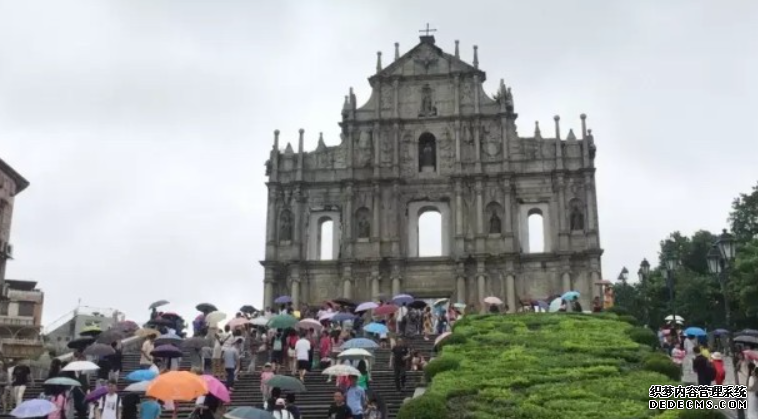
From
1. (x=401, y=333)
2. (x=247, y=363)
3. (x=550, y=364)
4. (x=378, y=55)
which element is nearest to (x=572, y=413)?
(x=550, y=364)

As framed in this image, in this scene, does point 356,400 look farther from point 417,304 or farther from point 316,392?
point 417,304

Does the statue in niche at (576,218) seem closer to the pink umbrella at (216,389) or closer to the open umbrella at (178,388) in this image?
the pink umbrella at (216,389)

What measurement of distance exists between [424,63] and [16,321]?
1215 inches

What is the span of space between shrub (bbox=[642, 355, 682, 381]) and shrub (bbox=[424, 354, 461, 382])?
4689mm

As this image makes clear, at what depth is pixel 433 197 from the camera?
43.1m

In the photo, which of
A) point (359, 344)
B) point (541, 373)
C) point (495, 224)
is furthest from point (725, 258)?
point (495, 224)

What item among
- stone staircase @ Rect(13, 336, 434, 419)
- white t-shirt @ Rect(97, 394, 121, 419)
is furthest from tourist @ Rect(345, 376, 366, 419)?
white t-shirt @ Rect(97, 394, 121, 419)

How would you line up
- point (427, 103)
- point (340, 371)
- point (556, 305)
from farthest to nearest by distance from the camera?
point (427, 103) → point (556, 305) → point (340, 371)

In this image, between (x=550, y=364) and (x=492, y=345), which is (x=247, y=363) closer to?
(x=492, y=345)

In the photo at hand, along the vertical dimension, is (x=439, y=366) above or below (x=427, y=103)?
below

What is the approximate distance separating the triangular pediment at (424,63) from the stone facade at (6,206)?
22.3 meters

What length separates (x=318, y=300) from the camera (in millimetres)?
42281

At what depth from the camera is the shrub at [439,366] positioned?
1970 cm

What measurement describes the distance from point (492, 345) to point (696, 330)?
645cm
